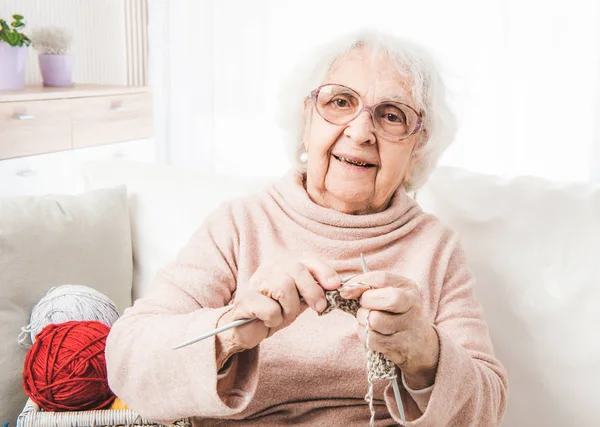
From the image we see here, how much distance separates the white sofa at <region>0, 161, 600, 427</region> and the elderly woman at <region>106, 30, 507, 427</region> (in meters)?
0.17

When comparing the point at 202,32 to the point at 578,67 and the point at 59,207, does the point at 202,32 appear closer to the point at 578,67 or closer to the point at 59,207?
the point at 578,67

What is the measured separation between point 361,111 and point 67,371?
0.72 m

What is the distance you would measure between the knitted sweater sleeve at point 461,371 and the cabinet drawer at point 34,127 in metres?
1.70

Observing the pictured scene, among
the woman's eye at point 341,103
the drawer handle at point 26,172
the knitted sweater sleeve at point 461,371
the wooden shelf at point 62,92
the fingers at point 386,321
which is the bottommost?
the drawer handle at point 26,172

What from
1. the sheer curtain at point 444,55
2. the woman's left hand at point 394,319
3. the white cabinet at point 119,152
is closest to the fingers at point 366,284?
the woman's left hand at point 394,319

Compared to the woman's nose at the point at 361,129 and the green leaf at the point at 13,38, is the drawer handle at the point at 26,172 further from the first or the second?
the woman's nose at the point at 361,129

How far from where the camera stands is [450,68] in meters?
1.47

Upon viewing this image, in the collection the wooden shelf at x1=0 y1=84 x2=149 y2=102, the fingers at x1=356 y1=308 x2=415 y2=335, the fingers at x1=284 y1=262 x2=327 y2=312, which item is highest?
the fingers at x1=284 y1=262 x2=327 y2=312

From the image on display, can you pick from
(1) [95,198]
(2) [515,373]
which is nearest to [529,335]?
(2) [515,373]

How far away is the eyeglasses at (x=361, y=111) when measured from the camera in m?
1.33

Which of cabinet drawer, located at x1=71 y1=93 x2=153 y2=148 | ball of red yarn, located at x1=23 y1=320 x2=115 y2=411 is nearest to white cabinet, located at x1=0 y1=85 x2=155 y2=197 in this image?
cabinet drawer, located at x1=71 y1=93 x2=153 y2=148

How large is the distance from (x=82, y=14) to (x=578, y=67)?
7.30 ft

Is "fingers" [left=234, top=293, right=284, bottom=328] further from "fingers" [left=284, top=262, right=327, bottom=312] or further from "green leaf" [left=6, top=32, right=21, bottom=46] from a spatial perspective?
"green leaf" [left=6, top=32, right=21, bottom=46]

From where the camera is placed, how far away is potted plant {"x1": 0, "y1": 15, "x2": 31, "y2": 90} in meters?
2.47
